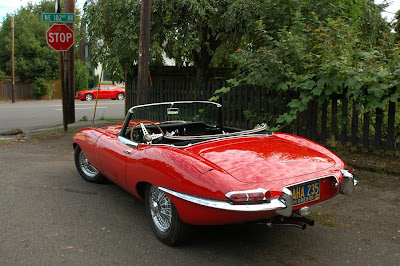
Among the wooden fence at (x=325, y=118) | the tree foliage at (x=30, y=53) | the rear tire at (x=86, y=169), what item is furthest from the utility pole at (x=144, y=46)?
the tree foliage at (x=30, y=53)

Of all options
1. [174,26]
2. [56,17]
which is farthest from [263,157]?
[56,17]

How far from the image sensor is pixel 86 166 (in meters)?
5.79

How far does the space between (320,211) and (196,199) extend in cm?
205

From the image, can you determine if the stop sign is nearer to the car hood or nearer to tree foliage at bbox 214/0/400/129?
tree foliage at bbox 214/0/400/129

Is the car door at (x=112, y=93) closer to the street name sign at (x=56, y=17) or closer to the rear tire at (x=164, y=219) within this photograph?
the street name sign at (x=56, y=17)

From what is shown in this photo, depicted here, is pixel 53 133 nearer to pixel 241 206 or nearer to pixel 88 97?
pixel 241 206

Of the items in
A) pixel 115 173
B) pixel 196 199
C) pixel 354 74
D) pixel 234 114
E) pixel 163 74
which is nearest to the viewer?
pixel 196 199

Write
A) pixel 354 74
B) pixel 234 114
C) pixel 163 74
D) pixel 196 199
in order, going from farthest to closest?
pixel 163 74 → pixel 234 114 → pixel 354 74 → pixel 196 199

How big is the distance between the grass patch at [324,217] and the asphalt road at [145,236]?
0.08 metres

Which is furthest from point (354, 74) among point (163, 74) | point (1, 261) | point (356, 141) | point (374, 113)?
point (163, 74)

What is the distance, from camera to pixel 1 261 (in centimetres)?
329

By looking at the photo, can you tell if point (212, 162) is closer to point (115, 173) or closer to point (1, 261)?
point (115, 173)

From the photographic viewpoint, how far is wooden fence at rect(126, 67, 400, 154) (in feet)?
20.6

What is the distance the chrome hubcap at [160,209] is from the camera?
11.9ft
